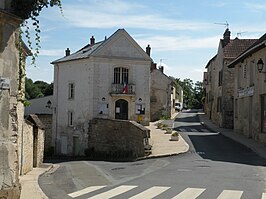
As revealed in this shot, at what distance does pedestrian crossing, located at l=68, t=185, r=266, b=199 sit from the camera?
12.8 m

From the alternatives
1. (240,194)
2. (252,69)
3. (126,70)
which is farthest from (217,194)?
(126,70)

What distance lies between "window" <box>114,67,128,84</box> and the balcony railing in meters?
0.44

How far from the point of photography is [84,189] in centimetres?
1434

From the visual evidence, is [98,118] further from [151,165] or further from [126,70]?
[151,165]

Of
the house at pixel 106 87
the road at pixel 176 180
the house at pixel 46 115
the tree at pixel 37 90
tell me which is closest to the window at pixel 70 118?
the house at pixel 106 87

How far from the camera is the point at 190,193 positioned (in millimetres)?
13312

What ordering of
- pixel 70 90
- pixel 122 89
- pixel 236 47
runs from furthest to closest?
pixel 236 47, pixel 70 90, pixel 122 89

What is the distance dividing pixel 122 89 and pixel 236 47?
493 inches

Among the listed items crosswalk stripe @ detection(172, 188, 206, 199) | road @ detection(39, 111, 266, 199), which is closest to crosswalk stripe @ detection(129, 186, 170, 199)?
road @ detection(39, 111, 266, 199)

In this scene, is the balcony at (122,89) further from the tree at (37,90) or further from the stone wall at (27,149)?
the tree at (37,90)

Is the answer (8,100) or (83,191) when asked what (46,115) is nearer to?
(83,191)

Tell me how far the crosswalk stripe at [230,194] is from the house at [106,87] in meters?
29.7

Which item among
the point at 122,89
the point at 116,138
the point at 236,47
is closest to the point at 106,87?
the point at 122,89

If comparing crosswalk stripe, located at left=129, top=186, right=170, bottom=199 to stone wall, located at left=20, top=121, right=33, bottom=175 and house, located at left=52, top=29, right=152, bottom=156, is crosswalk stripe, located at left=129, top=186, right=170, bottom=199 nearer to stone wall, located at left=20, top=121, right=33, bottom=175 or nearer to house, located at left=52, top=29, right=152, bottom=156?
stone wall, located at left=20, top=121, right=33, bottom=175
